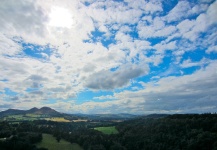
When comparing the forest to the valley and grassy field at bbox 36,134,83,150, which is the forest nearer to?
the valley

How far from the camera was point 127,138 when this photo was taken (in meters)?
160

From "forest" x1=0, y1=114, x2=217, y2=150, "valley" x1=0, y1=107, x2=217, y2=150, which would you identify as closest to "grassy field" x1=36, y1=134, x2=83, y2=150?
"valley" x1=0, y1=107, x2=217, y2=150

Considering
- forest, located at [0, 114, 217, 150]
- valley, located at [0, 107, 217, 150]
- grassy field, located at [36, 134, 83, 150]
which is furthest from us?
grassy field, located at [36, 134, 83, 150]

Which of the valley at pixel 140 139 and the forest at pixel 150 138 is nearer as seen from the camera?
the forest at pixel 150 138

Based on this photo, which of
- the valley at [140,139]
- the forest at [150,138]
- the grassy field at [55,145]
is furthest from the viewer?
the grassy field at [55,145]

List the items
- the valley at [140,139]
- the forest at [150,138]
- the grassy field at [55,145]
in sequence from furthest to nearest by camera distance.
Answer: the grassy field at [55,145] → the valley at [140,139] → the forest at [150,138]

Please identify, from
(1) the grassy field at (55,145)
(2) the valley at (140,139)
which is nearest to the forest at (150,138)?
(2) the valley at (140,139)

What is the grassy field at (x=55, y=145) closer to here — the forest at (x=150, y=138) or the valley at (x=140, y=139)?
the valley at (x=140, y=139)

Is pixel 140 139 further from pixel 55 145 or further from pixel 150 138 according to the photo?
pixel 55 145

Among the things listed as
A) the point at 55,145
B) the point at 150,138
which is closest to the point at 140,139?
the point at 150,138

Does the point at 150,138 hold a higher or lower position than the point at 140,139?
higher

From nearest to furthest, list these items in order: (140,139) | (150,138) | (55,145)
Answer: (55,145) → (150,138) → (140,139)

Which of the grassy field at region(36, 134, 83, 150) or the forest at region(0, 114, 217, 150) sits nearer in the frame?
the forest at region(0, 114, 217, 150)

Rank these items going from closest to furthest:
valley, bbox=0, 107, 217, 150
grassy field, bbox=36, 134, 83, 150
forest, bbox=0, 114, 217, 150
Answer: forest, bbox=0, 114, 217, 150, valley, bbox=0, 107, 217, 150, grassy field, bbox=36, 134, 83, 150
